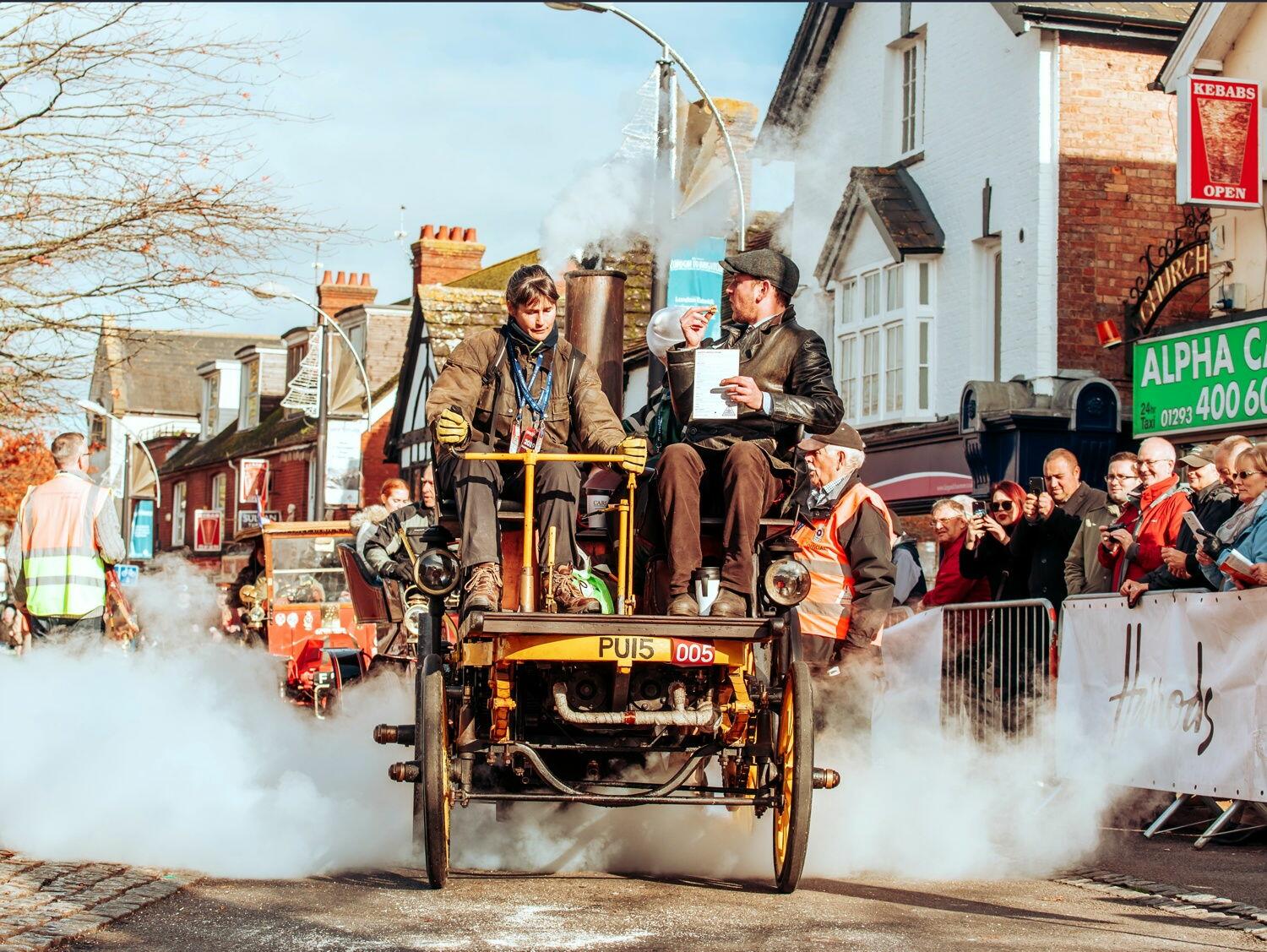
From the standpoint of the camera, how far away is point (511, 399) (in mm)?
7754

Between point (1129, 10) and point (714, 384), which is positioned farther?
point (1129, 10)

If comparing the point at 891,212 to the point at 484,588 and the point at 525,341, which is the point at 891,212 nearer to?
the point at 525,341

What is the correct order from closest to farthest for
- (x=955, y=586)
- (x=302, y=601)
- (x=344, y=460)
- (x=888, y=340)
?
(x=955, y=586)
(x=302, y=601)
(x=888, y=340)
(x=344, y=460)

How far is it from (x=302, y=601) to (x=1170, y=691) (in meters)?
14.7

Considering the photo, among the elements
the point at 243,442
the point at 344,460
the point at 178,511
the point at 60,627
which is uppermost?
the point at 243,442

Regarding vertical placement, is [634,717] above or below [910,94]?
below

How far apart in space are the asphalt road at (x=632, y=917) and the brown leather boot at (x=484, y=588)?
1075 millimetres

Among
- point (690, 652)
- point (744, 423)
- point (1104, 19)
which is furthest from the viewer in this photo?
point (1104, 19)

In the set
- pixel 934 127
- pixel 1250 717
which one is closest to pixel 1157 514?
pixel 1250 717

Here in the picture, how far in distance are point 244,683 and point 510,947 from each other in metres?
8.74

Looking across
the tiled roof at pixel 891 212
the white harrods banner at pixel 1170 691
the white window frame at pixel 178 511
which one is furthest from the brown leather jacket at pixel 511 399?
the white window frame at pixel 178 511

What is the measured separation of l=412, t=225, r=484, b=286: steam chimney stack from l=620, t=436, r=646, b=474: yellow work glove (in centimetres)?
3447

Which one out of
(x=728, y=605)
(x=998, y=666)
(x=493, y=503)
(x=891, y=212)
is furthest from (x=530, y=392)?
(x=891, y=212)

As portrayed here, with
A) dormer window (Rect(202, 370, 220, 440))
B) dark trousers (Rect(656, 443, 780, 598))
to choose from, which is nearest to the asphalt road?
dark trousers (Rect(656, 443, 780, 598))
